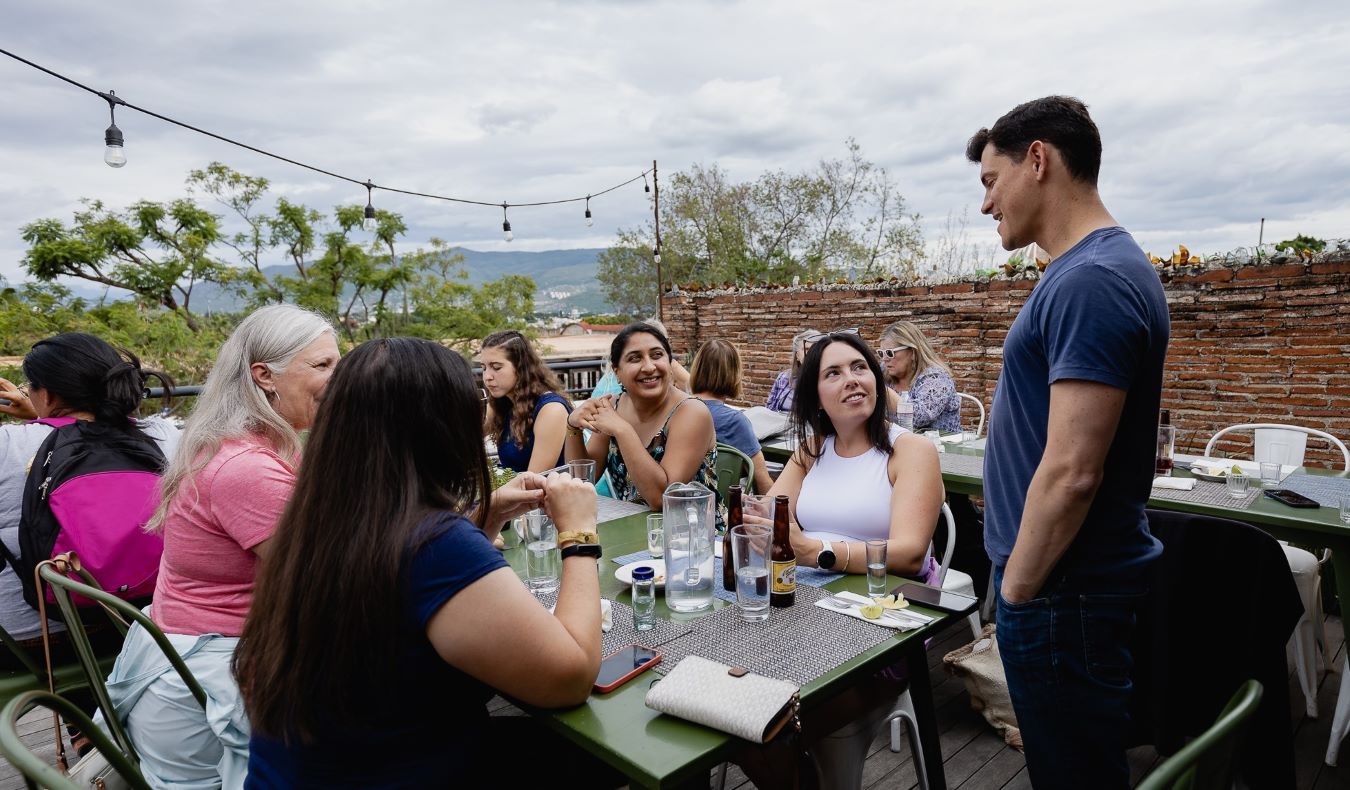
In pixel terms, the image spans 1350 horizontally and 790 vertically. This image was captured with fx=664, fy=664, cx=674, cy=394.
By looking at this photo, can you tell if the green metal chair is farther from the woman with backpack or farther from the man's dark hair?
the woman with backpack

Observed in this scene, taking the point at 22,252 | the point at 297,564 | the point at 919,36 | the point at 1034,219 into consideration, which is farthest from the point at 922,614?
the point at 22,252

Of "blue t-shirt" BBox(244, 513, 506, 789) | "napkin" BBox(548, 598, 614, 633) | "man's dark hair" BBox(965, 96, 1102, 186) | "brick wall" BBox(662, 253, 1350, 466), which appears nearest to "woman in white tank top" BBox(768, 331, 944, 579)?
"napkin" BBox(548, 598, 614, 633)

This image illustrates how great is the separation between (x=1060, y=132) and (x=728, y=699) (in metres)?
1.27

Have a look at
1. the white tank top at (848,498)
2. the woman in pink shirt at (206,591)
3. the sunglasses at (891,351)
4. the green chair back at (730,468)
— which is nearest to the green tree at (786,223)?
the sunglasses at (891,351)

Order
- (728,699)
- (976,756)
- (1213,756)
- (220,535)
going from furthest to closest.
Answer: (976,756) < (220,535) < (728,699) < (1213,756)

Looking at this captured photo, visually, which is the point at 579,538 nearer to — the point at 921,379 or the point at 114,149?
the point at 921,379

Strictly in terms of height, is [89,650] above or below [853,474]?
below

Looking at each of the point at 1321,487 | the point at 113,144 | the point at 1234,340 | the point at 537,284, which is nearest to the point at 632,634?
the point at 1321,487

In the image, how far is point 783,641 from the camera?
1391mm

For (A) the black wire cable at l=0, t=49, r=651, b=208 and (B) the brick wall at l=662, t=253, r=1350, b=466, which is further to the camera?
(B) the brick wall at l=662, t=253, r=1350, b=466

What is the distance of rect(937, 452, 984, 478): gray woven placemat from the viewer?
10.7 feet

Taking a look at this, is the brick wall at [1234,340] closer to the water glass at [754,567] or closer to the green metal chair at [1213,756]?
the water glass at [754,567]

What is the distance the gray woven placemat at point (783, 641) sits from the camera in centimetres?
128

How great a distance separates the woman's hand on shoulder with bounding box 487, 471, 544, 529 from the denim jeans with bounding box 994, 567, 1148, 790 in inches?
41.7
